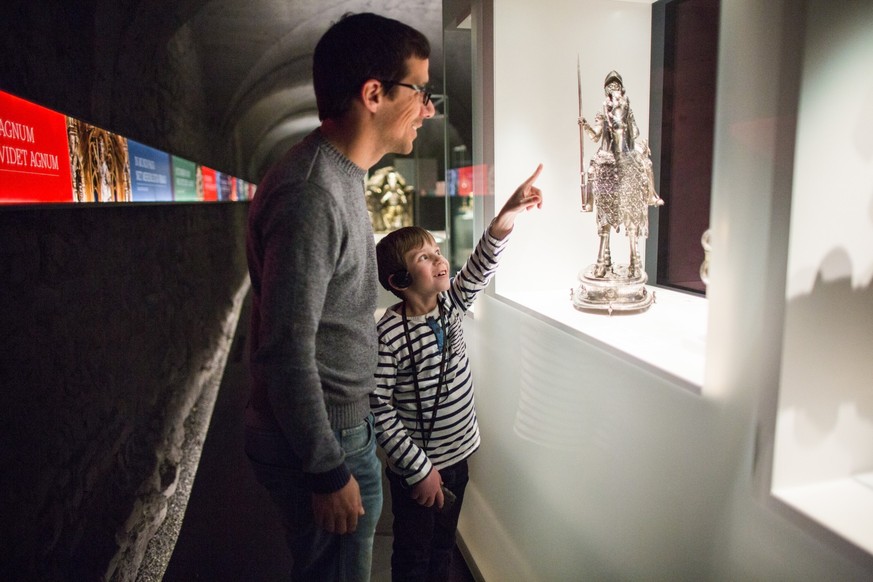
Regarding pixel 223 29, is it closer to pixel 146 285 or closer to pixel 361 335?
pixel 146 285

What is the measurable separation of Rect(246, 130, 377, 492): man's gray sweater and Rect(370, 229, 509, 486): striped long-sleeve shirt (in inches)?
10.2

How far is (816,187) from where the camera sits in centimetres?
93

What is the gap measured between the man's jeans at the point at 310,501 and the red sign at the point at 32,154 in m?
1.22

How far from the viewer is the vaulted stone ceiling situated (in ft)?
7.50

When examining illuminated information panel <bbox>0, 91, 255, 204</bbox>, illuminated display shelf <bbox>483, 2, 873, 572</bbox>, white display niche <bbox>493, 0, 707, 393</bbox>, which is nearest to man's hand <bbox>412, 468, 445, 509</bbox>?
illuminated display shelf <bbox>483, 2, 873, 572</bbox>

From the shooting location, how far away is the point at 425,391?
5.53 feet

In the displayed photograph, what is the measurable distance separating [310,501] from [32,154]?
1.66 meters

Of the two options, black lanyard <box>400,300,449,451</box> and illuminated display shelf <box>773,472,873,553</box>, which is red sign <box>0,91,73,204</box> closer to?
black lanyard <box>400,300,449,451</box>

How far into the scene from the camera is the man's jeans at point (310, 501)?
127 centimetres

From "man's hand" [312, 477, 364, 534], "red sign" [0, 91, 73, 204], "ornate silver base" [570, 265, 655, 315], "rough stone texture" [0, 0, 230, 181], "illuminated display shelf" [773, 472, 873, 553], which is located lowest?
"man's hand" [312, 477, 364, 534]

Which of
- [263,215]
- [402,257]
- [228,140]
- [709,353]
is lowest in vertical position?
[709,353]

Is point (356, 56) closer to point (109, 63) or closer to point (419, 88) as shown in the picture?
point (419, 88)

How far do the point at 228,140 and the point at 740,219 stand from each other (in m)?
9.38

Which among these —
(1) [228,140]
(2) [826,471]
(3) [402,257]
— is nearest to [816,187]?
(2) [826,471]
